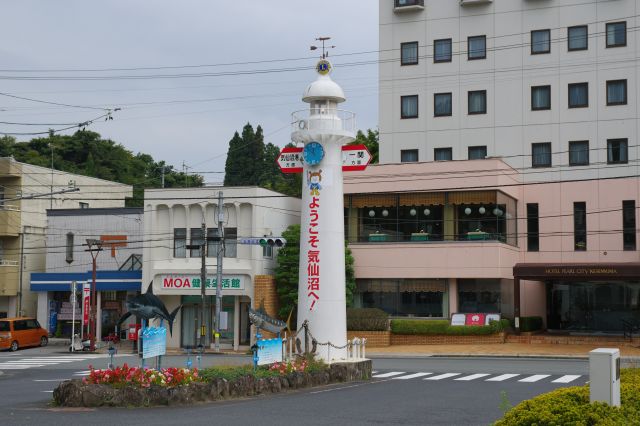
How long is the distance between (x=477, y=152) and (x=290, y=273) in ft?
47.2

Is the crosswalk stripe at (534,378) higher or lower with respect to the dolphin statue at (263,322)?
lower

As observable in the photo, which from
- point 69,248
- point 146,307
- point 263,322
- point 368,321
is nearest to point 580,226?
point 368,321

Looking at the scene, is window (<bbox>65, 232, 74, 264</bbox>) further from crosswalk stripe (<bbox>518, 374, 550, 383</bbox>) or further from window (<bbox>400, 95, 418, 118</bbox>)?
crosswalk stripe (<bbox>518, 374, 550, 383</bbox>)

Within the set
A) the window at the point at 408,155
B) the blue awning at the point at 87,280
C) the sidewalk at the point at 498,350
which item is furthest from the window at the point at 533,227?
the blue awning at the point at 87,280

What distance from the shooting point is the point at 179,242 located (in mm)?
49406

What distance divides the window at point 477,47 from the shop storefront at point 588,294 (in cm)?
1434

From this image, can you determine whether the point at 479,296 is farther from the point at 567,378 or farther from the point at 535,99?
the point at 567,378

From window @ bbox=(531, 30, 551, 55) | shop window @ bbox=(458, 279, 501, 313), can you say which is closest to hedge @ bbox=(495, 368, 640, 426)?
shop window @ bbox=(458, 279, 501, 313)

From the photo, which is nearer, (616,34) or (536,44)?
(616,34)

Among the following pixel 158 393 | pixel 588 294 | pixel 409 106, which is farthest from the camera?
pixel 409 106

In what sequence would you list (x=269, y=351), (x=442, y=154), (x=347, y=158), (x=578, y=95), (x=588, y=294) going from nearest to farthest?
(x=269, y=351) < (x=347, y=158) < (x=588, y=294) < (x=578, y=95) < (x=442, y=154)

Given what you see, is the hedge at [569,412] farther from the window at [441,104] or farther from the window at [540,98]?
the window at [441,104]

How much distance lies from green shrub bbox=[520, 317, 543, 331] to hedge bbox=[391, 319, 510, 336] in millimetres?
912

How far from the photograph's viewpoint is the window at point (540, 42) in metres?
52.4
